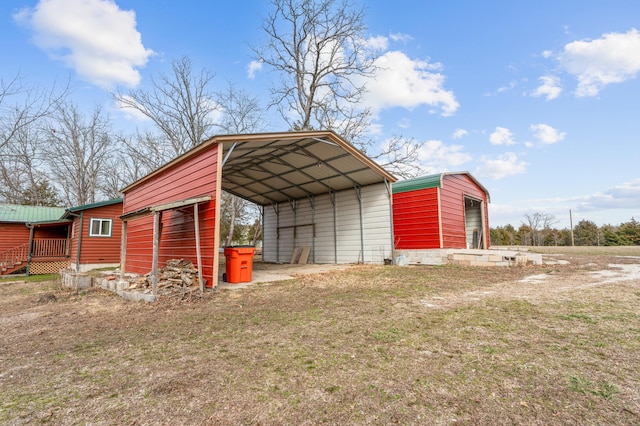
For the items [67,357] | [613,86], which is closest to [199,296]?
[67,357]

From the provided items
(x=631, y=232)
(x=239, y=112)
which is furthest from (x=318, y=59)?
(x=631, y=232)

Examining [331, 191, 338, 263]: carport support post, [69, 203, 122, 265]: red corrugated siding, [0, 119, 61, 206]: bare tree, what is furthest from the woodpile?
[0, 119, 61, 206]: bare tree

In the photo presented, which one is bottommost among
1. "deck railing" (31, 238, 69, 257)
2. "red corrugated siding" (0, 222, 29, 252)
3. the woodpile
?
the woodpile

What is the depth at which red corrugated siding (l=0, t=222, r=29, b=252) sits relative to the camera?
638 inches

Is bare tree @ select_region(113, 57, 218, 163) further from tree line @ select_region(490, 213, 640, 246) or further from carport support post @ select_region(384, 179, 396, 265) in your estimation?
tree line @ select_region(490, 213, 640, 246)

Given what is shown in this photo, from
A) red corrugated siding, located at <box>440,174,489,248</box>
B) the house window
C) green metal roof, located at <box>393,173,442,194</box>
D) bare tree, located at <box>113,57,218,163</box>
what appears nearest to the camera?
green metal roof, located at <box>393,173,442,194</box>

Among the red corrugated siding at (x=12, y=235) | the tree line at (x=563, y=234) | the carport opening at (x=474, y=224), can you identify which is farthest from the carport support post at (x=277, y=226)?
the tree line at (x=563, y=234)

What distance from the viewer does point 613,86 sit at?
10.4m

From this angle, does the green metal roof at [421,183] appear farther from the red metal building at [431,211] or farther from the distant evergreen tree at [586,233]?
the distant evergreen tree at [586,233]

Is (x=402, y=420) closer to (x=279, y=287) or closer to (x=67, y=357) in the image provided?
(x=67, y=357)

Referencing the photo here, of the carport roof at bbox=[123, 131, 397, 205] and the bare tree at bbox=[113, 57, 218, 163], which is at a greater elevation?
the bare tree at bbox=[113, 57, 218, 163]

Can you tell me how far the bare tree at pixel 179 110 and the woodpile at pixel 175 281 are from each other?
1722 cm

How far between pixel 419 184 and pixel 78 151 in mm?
26925

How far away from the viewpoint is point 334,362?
2824 millimetres
